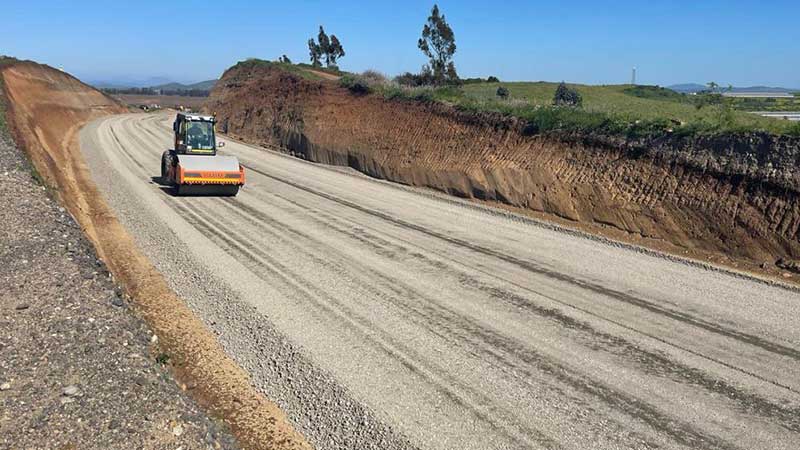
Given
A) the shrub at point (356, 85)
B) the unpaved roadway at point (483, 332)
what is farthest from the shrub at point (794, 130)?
the shrub at point (356, 85)

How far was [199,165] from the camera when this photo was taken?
21031 mm

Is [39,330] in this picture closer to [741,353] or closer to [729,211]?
[741,353]

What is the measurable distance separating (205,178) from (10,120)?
1791cm

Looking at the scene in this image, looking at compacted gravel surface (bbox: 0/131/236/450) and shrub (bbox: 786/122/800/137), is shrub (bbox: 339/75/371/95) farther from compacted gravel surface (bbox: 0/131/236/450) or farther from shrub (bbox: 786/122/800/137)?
compacted gravel surface (bbox: 0/131/236/450)

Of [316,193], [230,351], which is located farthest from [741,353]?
[316,193]

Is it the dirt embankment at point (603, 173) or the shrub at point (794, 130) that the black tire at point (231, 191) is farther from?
the shrub at point (794, 130)

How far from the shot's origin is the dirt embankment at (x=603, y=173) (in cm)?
1434

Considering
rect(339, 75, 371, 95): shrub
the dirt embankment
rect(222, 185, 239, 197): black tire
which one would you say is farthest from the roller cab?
rect(339, 75, 371, 95): shrub

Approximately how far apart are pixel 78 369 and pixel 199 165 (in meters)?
14.4

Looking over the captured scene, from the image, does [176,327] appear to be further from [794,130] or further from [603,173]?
[794,130]

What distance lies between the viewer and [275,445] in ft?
23.1

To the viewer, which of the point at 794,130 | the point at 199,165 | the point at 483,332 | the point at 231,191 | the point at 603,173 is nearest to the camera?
the point at 483,332

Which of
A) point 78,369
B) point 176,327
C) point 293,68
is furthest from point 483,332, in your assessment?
point 293,68

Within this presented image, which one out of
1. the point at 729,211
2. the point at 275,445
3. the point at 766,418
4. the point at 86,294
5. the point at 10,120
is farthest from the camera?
the point at 10,120
